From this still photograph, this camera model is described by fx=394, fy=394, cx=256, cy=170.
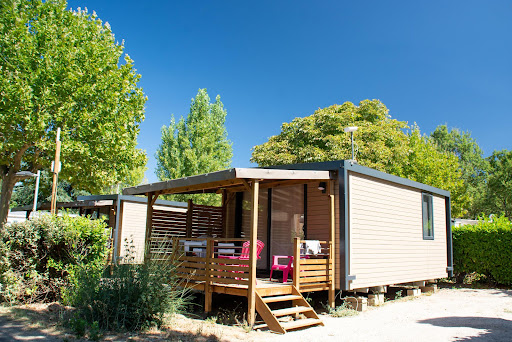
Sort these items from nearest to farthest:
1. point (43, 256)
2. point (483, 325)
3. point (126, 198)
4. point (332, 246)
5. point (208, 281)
A: point (483, 325) < point (43, 256) < point (208, 281) < point (332, 246) < point (126, 198)

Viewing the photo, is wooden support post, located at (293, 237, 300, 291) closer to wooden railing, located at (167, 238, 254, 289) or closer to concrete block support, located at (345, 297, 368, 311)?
wooden railing, located at (167, 238, 254, 289)

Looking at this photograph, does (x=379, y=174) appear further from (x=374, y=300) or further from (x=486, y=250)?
(x=486, y=250)

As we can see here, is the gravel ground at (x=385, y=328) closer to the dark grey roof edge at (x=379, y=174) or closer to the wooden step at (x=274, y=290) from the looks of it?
the wooden step at (x=274, y=290)

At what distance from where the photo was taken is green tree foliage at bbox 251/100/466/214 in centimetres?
2031

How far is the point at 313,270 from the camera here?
7297 mm

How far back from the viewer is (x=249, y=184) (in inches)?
271

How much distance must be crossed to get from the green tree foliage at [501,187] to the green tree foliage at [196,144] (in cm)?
2066

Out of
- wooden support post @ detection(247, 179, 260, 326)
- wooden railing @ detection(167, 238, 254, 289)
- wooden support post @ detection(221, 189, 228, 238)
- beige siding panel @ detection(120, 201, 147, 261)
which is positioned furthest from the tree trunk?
wooden support post @ detection(247, 179, 260, 326)

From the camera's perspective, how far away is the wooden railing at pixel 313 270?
6961 mm

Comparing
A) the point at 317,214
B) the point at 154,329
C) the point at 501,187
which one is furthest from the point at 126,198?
the point at 501,187

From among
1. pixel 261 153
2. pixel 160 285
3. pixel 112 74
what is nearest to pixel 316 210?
pixel 160 285

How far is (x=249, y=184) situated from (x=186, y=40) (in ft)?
41.5

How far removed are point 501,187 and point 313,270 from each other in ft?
93.9

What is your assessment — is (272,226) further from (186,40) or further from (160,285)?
(186,40)
